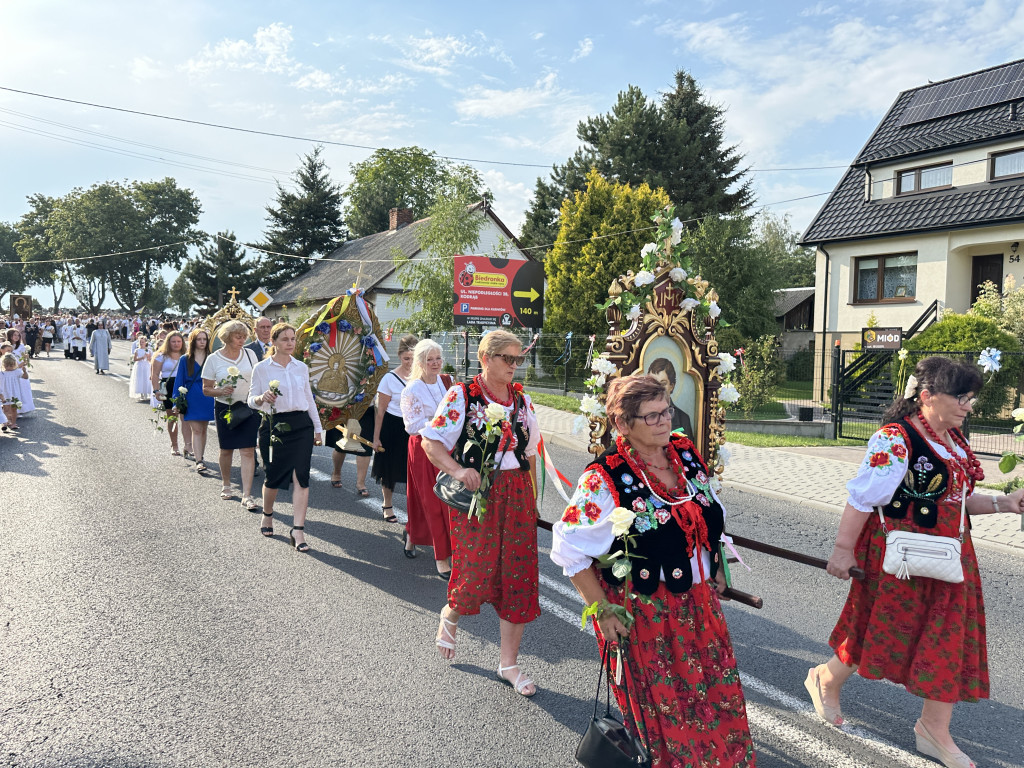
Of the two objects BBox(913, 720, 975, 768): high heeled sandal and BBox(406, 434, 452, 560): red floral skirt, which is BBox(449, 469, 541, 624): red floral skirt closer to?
BBox(406, 434, 452, 560): red floral skirt

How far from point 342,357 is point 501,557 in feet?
16.9

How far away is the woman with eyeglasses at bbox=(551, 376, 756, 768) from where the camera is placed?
2605 mm

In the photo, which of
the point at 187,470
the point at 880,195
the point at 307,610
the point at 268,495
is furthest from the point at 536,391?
the point at 307,610

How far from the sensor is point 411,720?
12.2 ft

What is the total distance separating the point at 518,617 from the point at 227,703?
1575 mm

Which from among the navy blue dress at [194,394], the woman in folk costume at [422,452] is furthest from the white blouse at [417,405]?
the navy blue dress at [194,394]

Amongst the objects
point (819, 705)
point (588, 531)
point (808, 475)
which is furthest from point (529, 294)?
point (588, 531)

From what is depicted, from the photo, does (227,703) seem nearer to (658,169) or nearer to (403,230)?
(658,169)

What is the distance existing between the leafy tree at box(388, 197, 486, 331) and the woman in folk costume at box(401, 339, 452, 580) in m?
21.7

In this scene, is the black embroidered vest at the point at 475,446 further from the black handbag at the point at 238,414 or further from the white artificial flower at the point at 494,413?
the black handbag at the point at 238,414

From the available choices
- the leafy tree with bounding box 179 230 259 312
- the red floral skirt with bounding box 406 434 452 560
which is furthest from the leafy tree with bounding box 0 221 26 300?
the red floral skirt with bounding box 406 434 452 560

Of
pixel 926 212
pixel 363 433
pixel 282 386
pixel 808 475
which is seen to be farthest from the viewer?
pixel 926 212

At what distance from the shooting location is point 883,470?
339 centimetres

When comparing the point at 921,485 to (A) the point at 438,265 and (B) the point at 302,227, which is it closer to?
(A) the point at 438,265
